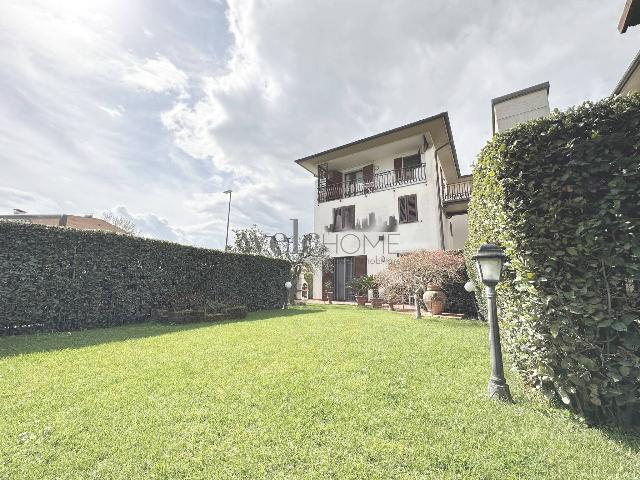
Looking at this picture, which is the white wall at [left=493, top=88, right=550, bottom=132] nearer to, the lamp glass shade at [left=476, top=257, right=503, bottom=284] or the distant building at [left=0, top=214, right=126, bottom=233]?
the lamp glass shade at [left=476, top=257, right=503, bottom=284]

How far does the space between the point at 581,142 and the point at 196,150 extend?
39.9 feet

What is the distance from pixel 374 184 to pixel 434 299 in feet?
27.6

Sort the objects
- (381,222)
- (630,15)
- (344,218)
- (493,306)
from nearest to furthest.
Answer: (493,306), (630,15), (381,222), (344,218)

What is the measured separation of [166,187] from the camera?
12797 millimetres

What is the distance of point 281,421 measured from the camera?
2.51m

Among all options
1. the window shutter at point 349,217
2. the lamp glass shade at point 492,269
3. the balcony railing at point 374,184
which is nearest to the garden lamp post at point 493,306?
the lamp glass shade at point 492,269

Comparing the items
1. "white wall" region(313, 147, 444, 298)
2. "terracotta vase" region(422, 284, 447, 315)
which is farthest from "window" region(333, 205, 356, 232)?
"terracotta vase" region(422, 284, 447, 315)

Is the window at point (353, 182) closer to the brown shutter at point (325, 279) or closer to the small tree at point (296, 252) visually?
the small tree at point (296, 252)

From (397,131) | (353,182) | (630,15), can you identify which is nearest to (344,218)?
(353,182)

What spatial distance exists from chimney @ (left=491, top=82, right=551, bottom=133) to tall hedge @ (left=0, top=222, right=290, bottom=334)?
42.8ft

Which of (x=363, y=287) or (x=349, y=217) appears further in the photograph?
(x=349, y=217)

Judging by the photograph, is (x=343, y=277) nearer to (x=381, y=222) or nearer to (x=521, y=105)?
(x=381, y=222)

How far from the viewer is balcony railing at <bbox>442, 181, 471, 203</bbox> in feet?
49.1

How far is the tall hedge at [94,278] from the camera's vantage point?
6.22m
